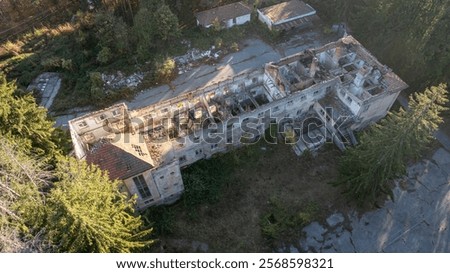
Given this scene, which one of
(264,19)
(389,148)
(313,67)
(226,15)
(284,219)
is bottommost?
(284,219)

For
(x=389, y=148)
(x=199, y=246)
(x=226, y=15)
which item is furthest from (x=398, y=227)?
(x=226, y=15)

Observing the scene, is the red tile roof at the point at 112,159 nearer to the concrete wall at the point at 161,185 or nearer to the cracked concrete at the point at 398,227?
the concrete wall at the point at 161,185

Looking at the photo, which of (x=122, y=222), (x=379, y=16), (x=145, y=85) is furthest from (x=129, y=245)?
(x=379, y=16)

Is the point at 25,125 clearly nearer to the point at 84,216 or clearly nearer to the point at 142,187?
the point at 142,187

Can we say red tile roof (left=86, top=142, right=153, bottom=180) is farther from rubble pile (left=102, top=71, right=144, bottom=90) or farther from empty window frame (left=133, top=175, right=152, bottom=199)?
rubble pile (left=102, top=71, right=144, bottom=90)

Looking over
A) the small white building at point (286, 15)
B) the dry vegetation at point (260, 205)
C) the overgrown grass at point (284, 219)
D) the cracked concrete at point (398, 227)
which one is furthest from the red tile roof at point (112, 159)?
the small white building at point (286, 15)

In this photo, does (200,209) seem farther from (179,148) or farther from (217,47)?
(217,47)

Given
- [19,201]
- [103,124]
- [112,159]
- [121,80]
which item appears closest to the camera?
[19,201]

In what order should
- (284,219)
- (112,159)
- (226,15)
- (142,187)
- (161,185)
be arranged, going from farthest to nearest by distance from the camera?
(226,15), (284,219), (161,185), (142,187), (112,159)
